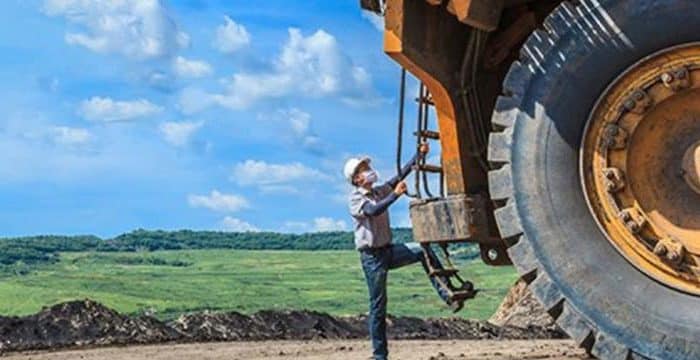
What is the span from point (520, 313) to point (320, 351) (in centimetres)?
486

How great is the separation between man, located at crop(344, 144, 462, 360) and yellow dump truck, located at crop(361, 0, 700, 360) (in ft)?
7.97

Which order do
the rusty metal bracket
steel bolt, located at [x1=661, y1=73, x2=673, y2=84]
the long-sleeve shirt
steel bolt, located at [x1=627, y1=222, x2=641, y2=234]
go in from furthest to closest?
1. the long-sleeve shirt
2. the rusty metal bracket
3. steel bolt, located at [x1=627, y1=222, x2=641, y2=234]
4. steel bolt, located at [x1=661, y1=73, x2=673, y2=84]

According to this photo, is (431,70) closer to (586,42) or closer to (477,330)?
(586,42)

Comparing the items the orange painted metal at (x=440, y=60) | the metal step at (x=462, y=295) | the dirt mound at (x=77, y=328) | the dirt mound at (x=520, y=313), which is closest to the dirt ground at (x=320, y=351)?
the dirt mound at (x=77, y=328)

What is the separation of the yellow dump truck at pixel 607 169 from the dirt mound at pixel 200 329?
6.97 m

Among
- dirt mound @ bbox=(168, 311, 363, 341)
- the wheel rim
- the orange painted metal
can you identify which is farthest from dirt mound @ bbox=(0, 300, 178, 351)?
the wheel rim

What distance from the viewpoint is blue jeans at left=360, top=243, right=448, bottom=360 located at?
27.1ft

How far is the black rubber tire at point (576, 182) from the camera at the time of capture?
206 inches

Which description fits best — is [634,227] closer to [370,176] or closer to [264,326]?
[370,176]

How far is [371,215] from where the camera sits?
8.08m

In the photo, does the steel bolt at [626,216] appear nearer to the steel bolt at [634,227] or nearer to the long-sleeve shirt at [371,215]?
the steel bolt at [634,227]

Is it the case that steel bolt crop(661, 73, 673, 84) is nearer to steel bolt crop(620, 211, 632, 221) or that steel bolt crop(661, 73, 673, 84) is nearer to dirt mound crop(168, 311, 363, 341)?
steel bolt crop(620, 211, 632, 221)

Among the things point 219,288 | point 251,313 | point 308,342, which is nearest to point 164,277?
point 219,288

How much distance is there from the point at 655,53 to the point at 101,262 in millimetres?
12697
